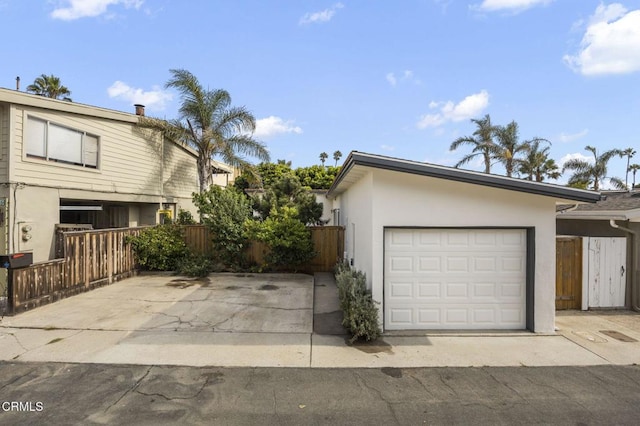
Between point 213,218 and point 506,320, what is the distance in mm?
9427

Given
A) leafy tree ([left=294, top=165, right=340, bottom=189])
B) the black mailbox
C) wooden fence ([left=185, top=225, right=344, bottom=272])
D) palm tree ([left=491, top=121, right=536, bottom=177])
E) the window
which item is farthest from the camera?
leafy tree ([left=294, top=165, right=340, bottom=189])

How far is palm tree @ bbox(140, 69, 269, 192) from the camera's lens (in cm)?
1515

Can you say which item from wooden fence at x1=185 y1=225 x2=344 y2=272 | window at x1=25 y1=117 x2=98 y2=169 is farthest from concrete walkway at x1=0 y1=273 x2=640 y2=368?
window at x1=25 y1=117 x2=98 y2=169

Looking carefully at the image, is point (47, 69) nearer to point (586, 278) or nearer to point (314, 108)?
point (314, 108)

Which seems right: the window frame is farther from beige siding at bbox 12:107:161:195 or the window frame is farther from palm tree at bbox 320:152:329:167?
palm tree at bbox 320:152:329:167

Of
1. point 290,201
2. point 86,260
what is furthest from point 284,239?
point 86,260

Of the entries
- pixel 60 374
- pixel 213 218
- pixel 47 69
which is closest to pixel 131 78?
pixel 213 218

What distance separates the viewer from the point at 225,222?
1187 centimetres

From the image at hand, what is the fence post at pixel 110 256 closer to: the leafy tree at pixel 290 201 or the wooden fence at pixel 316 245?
the wooden fence at pixel 316 245

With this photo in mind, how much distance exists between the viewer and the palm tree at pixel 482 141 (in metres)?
22.6

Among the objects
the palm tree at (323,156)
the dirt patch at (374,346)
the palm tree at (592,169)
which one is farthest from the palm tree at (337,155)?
the dirt patch at (374,346)

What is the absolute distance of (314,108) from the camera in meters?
18.4

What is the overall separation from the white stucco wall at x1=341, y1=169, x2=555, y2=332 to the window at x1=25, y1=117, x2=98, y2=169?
10.3m
